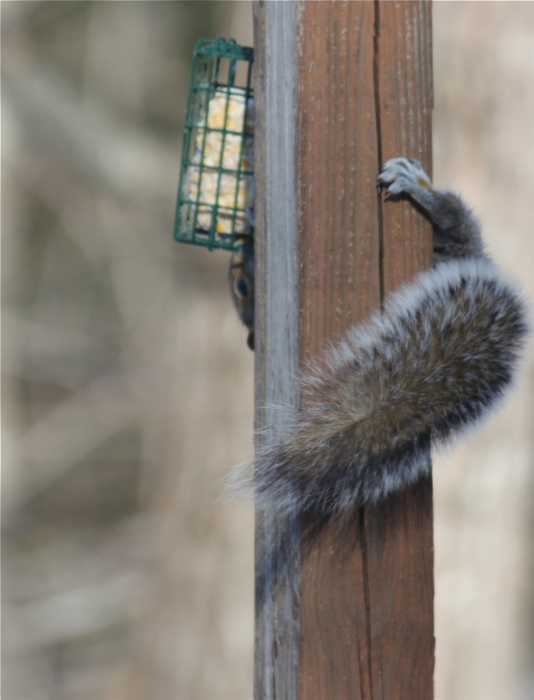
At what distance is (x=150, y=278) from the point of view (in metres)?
4.30

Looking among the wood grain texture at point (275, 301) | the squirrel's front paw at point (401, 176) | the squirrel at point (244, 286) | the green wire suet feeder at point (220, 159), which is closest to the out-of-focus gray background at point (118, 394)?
the squirrel at point (244, 286)

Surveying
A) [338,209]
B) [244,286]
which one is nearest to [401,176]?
[338,209]

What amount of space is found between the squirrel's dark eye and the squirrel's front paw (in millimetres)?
1097

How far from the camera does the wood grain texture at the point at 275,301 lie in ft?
3.73

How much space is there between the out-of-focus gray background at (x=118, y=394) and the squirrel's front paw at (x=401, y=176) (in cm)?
252

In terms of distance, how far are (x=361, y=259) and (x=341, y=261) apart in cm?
4

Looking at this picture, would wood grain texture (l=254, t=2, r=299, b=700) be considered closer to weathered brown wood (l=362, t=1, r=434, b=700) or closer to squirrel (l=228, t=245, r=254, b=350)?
weathered brown wood (l=362, t=1, r=434, b=700)

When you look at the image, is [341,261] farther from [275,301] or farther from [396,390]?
[396,390]

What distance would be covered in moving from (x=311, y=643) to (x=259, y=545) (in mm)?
204

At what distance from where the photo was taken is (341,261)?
115 cm

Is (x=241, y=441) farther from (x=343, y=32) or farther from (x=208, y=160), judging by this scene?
(x=343, y=32)

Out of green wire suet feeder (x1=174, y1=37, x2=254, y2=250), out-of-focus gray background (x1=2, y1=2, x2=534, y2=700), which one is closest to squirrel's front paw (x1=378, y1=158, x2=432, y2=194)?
green wire suet feeder (x1=174, y1=37, x2=254, y2=250)

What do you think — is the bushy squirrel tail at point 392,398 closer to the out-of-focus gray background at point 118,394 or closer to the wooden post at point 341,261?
the wooden post at point 341,261

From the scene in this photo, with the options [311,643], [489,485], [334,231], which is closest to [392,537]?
[311,643]
